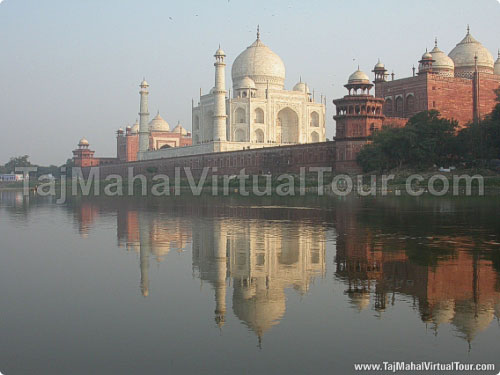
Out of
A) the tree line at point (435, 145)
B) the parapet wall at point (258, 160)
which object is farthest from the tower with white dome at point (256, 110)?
the tree line at point (435, 145)

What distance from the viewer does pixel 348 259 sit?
9.20m

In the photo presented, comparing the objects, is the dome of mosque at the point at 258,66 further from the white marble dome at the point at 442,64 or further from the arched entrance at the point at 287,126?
the white marble dome at the point at 442,64

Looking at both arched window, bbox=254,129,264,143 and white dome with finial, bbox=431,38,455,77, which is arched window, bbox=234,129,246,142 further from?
white dome with finial, bbox=431,38,455,77

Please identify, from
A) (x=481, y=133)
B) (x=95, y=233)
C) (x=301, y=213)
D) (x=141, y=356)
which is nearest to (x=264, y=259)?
(x=141, y=356)

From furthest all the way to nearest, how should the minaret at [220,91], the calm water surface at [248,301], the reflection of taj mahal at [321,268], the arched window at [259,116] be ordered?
the arched window at [259,116], the minaret at [220,91], the reflection of taj mahal at [321,268], the calm water surface at [248,301]

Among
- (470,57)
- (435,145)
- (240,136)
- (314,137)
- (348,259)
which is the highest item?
(470,57)

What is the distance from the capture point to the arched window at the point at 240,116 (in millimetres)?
51891

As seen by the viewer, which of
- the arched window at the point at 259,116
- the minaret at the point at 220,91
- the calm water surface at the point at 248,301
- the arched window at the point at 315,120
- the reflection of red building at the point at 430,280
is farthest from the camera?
the arched window at the point at 315,120

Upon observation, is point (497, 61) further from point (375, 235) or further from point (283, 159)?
point (375, 235)

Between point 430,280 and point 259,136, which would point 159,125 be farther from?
point 430,280

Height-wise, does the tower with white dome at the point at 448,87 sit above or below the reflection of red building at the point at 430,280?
above

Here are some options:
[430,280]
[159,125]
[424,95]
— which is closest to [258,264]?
[430,280]

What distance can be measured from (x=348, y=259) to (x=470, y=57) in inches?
1521

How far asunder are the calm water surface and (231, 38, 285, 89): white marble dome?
4194 centimetres
